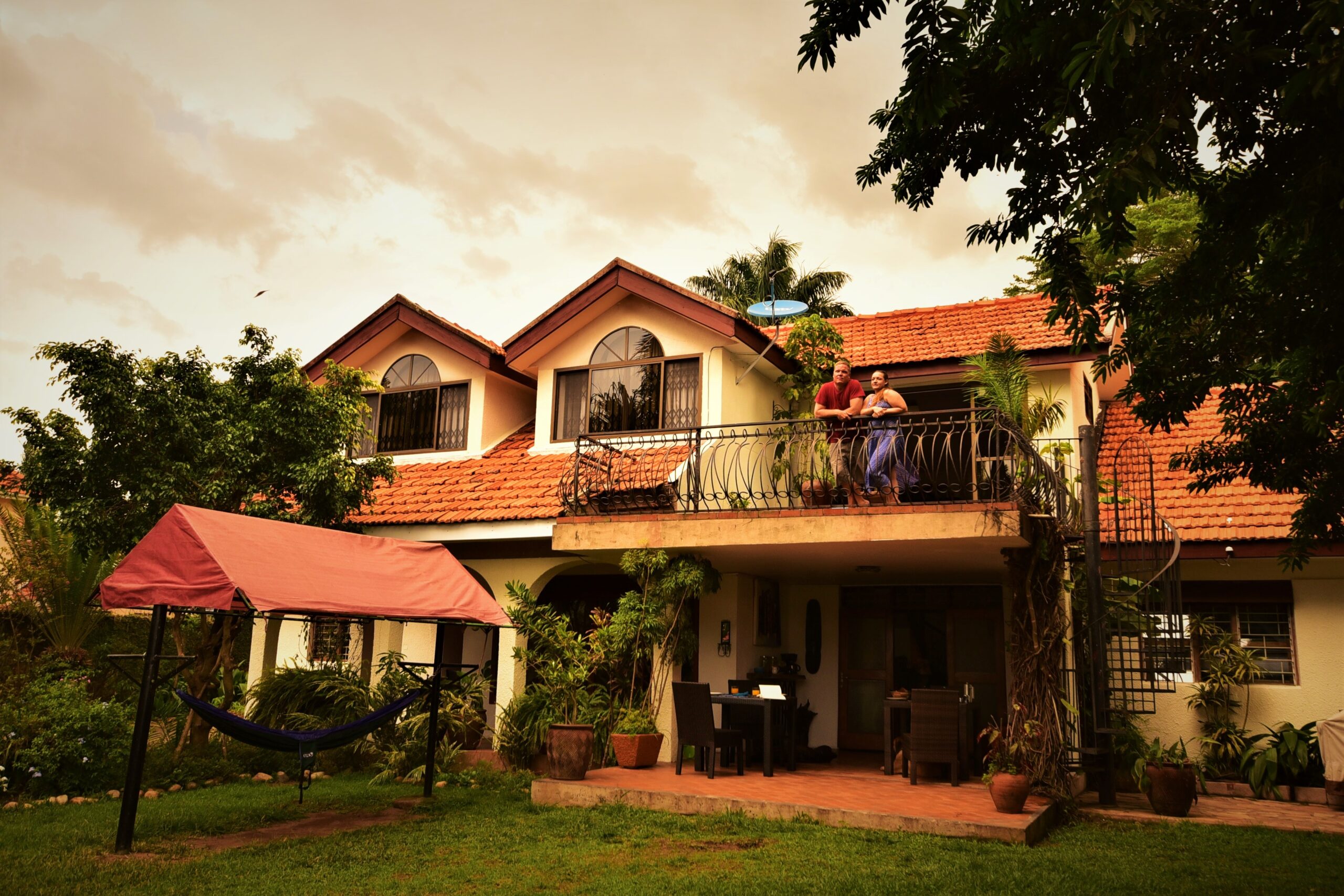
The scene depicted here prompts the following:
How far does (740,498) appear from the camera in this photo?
1109 centimetres

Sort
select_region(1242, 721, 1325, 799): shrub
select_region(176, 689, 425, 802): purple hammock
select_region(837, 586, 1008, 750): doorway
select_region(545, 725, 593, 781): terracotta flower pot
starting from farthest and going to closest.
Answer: select_region(837, 586, 1008, 750): doorway → select_region(1242, 721, 1325, 799): shrub → select_region(545, 725, 593, 781): terracotta flower pot → select_region(176, 689, 425, 802): purple hammock

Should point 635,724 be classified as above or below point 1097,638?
below

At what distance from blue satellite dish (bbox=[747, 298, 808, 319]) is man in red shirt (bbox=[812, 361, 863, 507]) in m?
2.93

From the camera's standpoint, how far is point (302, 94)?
12438 mm

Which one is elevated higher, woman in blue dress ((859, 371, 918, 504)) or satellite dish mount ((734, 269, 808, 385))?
satellite dish mount ((734, 269, 808, 385))

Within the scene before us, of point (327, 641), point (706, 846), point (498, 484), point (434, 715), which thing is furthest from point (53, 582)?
point (706, 846)

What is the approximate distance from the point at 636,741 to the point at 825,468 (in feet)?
12.2

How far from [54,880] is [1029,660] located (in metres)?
8.23

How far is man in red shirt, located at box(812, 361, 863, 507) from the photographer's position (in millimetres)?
10359

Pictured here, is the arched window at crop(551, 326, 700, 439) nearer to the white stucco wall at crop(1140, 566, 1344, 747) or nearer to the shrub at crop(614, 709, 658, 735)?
the shrub at crop(614, 709, 658, 735)

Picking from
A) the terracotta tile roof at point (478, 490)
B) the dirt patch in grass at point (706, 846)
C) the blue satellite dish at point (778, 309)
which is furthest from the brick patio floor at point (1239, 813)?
the blue satellite dish at point (778, 309)

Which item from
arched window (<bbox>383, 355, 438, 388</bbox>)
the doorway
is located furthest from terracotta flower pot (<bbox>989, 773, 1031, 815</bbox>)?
arched window (<bbox>383, 355, 438, 388</bbox>)

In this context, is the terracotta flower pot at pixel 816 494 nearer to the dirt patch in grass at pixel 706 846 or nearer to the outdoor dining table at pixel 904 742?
the outdoor dining table at pixel 904 742

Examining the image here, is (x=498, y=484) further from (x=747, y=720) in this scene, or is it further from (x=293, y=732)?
(x=293, y=732)
